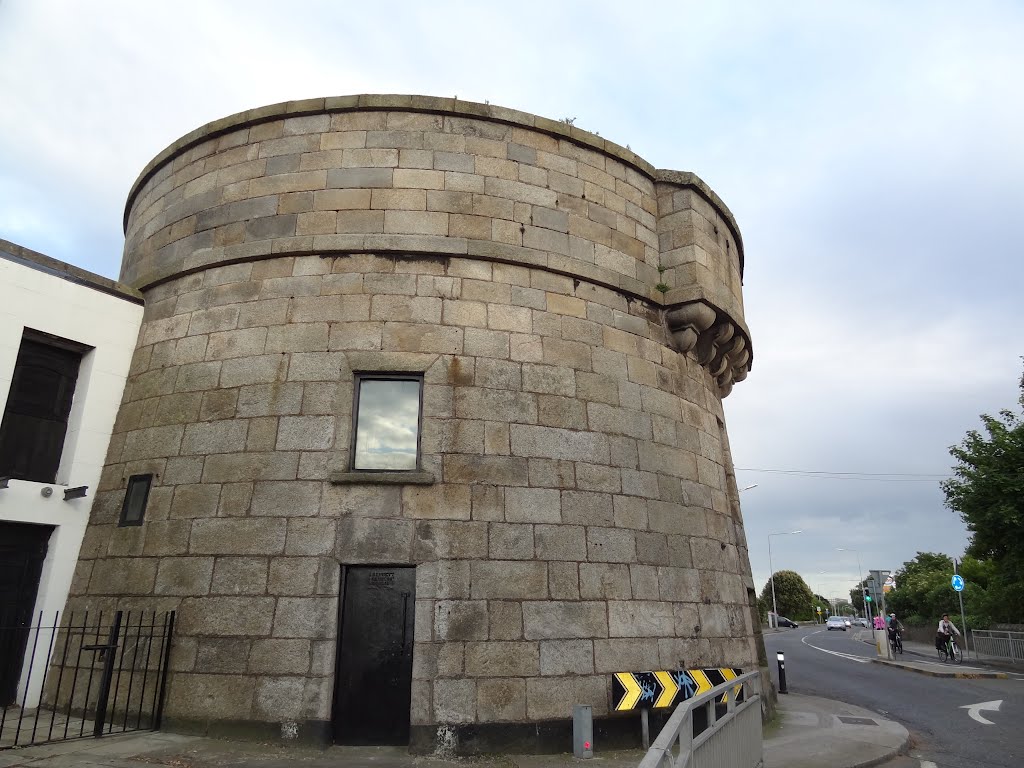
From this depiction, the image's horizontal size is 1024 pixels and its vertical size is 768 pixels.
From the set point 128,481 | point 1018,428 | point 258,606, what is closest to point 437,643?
point 258,606

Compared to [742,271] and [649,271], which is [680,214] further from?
[742,271]

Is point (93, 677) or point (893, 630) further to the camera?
point (893, 630)

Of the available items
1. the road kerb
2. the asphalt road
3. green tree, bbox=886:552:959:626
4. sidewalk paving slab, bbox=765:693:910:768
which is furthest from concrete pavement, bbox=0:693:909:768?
green tree, bbox=886:552:959:626

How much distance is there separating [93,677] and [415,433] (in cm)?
478

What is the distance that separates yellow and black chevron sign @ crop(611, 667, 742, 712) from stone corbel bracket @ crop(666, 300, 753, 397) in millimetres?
4950

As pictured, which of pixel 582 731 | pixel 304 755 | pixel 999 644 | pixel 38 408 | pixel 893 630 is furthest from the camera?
pixel 893 630

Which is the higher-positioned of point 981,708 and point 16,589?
point 16,589

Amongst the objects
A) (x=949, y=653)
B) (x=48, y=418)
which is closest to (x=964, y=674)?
(x=949, y=653)

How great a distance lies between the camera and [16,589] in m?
8.40

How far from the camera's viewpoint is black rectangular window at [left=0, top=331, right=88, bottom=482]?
28.7 feet

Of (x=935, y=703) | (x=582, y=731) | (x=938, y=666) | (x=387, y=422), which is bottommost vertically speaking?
(x=935, y=703)

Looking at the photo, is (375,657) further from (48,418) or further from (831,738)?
(831,738)

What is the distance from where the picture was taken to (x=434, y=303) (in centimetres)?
895

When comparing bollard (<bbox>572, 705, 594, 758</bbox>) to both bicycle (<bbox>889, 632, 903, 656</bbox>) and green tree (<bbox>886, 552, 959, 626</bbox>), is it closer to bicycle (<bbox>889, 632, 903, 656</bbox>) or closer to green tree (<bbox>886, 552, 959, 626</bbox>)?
bicycle (<bbox>889, 632, 903, 656</bbox>)
